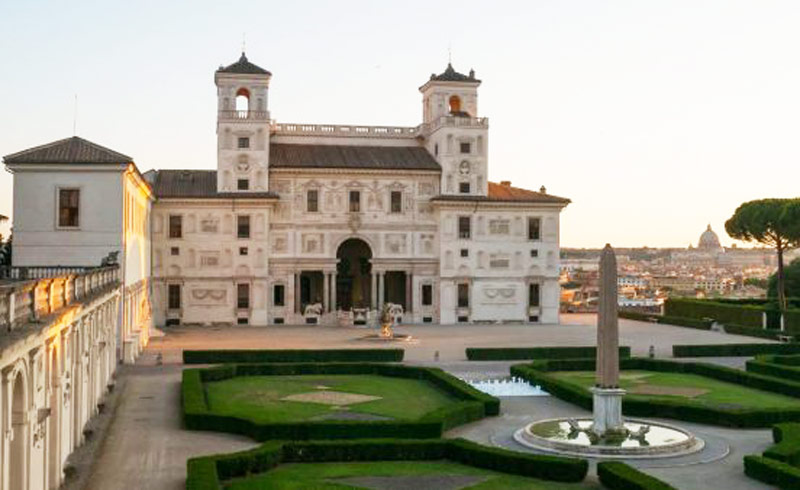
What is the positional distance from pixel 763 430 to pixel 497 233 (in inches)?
1528

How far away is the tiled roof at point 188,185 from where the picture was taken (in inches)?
2445

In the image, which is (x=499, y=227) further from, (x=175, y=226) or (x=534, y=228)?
(x=175, y=226)

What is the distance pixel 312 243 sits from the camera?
63.5m

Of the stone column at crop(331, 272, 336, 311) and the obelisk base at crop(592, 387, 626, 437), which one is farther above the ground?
the stone column at crop(331, 272, 336, 311)

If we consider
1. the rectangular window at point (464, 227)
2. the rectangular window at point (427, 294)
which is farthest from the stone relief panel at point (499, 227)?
the rectangular window at point (427, 294)

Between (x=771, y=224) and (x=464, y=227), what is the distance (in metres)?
20.2

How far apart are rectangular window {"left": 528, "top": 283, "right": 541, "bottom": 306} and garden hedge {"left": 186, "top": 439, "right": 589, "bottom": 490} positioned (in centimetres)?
4319

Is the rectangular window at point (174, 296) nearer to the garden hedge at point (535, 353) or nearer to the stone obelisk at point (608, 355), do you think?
the garden hedge at point (535, 353)

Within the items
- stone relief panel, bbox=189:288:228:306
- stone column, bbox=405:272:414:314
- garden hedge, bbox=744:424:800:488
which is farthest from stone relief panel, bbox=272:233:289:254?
garden hedge, bbox=744:424:800:488

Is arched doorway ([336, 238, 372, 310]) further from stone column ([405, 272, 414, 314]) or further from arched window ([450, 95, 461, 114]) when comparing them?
arched window ([450, 95, 461, 114])

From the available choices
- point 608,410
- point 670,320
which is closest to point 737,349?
point 670,320

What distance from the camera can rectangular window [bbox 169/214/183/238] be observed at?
203 ft

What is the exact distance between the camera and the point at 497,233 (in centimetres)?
6531

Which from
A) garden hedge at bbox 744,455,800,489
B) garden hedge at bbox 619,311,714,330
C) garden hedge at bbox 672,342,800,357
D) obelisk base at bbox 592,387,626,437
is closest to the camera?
garden hedge at bbox 744,455,800,489
